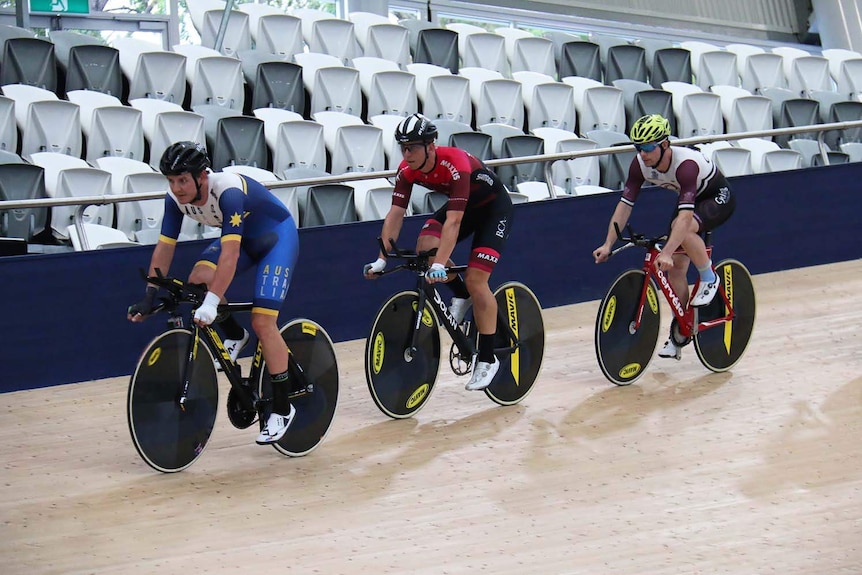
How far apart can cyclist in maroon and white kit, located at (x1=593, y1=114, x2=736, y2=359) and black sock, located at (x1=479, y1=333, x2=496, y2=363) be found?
70 cm

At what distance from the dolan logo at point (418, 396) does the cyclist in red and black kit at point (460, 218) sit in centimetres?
23

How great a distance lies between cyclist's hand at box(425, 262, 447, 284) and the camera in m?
5.32

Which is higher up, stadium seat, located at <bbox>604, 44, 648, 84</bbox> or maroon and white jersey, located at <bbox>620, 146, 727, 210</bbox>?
stadium seat, located at <bbox>604, 44, 648, 84</bbox>

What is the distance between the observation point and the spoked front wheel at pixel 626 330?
20.4 ft

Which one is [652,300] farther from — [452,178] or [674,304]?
[452,178]

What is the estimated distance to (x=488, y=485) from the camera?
4.88m

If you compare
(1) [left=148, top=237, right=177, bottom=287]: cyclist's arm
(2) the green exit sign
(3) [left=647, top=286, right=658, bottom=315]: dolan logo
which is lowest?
(3) [left=647, top=286, right=658, bottom=315]: dolan logo

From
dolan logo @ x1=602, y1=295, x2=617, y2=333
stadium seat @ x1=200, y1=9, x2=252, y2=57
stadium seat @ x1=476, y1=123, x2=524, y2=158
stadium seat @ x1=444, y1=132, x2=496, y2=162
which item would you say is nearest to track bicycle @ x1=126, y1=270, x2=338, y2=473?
dolan logo @ x1=602, y1=295, x2=617, y2=333

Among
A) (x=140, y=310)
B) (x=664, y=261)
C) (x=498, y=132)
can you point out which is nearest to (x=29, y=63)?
(x=498, y=132)

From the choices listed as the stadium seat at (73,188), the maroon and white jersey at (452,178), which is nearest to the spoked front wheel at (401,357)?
the maroon and white jersey at (452,178)

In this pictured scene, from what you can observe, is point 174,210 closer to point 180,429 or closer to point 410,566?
point 180,429

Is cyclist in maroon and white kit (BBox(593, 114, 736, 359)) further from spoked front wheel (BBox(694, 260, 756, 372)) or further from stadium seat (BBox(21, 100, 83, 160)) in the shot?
stadium seat (BBox(21, 100, 83, 160))

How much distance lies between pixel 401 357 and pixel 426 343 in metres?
0.17

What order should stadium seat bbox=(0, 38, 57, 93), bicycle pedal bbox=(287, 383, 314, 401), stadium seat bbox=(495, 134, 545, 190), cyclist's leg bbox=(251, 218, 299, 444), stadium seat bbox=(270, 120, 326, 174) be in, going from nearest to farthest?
cyclist's leg bbox=(251, 218, 299, 444) < bicycle pedal bbox=(287, 383, 314, 401) < stadium seat bbox=(270, 120, 326, 174) < stadium seat bbox=(0, 38, 57, 93) < stadium seat bbox=(495, 134, 545, 190)
